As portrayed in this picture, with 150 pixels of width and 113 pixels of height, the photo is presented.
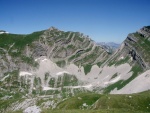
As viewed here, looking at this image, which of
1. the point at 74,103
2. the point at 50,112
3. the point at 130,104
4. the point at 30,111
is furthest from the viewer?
the point at 74,103

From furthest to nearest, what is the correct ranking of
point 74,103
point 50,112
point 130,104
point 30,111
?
point 74,103 → point 130,104 → point 50,112 → point 30,111

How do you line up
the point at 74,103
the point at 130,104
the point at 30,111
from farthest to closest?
the point at 74,103, the point at 130,104, the point at 30,111

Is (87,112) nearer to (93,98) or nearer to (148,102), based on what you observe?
(148,102)

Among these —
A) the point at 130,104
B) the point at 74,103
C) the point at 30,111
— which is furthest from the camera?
the point at 74,103

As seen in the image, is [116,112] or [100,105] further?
[100,105]

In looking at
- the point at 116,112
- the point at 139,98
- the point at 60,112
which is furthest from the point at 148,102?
the point at 60,112

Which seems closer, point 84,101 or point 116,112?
point 116,112

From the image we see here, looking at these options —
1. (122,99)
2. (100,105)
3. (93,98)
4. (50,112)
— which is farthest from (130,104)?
(50,112)

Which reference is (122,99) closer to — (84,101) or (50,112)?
(84,101)
